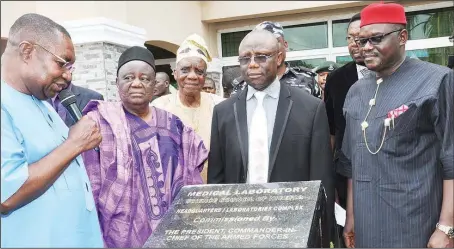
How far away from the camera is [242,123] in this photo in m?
3.28

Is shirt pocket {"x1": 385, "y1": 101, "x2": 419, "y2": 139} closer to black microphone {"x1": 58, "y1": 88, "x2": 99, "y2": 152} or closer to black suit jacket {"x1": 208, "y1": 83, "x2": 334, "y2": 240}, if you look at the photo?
black suit jacket {"x1": 208, "y1": 83, "x2": 334, "y2": 240}

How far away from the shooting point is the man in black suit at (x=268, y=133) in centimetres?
316

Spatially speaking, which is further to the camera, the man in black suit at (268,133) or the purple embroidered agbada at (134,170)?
the man in black suit at (268,133)

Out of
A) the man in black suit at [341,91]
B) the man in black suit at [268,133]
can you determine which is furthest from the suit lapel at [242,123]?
the man in black suit at [341,91]

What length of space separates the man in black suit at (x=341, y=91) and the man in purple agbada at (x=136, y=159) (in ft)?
4.19

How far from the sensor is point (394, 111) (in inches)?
116

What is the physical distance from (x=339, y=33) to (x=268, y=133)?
9.29 m

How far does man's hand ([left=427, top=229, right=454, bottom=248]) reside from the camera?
9.06 ft

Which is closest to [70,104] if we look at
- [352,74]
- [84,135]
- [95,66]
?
[84,135]

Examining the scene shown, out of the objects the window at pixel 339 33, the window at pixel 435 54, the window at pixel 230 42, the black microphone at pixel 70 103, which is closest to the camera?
the black microphone at pixel 70 103

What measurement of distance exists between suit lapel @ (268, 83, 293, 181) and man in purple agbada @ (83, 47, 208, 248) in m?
0.45

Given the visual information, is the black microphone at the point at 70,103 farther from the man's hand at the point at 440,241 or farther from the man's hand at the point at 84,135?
the man's hand at the point at 440,241

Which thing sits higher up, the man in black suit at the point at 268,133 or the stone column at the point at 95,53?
the stone column at the point at 95,53

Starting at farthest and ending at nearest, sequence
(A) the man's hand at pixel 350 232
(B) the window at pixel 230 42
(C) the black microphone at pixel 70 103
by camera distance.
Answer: (B) the window at pixel 230 42
(A) the man's hand at pixel 350 232
(C) the black microphone at pixel 70 103
